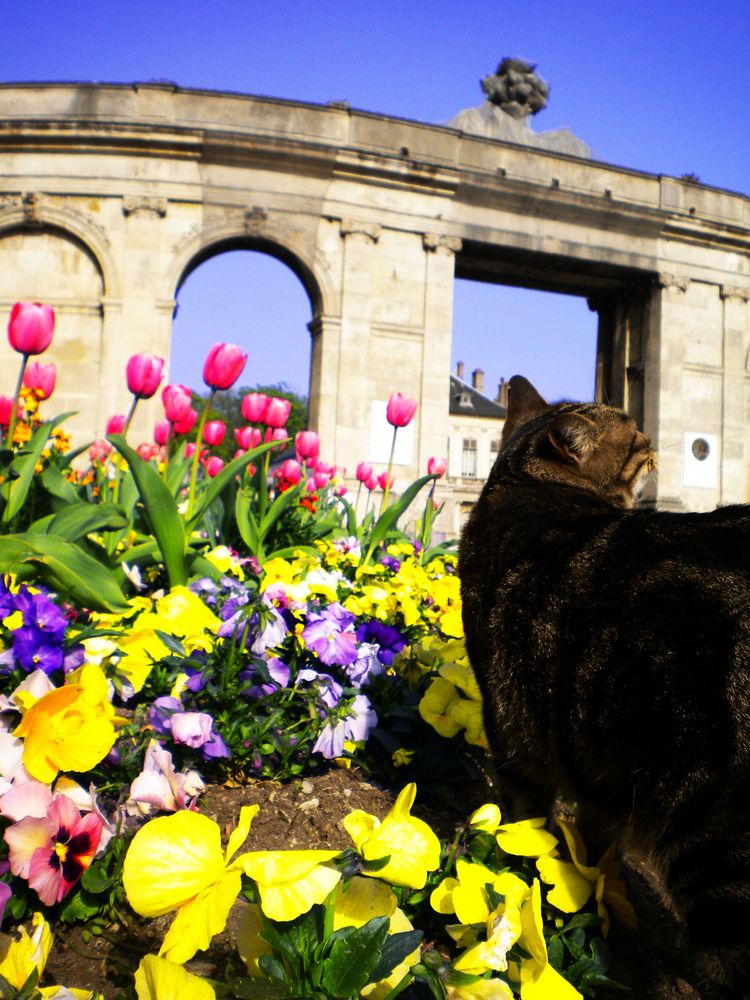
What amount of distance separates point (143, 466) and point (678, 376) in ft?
68.1

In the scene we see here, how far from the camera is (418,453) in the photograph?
19.0 metres

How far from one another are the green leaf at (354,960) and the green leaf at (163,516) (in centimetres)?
261

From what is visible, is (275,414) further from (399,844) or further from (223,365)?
(399,844)

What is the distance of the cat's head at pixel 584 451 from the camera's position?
2.25m

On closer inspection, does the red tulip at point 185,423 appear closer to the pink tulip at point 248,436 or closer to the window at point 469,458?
the pink tulip at point 248,436

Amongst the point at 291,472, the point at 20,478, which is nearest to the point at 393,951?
the point at 20,478

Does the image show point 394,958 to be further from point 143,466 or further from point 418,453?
point 418,453

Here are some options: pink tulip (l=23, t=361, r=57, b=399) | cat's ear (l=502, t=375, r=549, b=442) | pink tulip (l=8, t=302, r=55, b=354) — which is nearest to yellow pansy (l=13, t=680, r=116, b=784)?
cat's ear (l=502, t=375, r=549, b=442)

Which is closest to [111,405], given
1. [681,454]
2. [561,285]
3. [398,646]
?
[561,285]

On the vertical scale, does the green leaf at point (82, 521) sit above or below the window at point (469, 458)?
below

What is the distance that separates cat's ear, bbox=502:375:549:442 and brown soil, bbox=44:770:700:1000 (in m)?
1.36

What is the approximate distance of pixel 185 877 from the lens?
1.15 m

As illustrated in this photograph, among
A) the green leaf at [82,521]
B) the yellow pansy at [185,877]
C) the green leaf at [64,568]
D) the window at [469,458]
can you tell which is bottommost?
the yellow pansy at [185,877]

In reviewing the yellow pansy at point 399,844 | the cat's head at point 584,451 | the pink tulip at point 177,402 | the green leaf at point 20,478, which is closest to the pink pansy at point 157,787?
the yellow pansy at point 399,844
